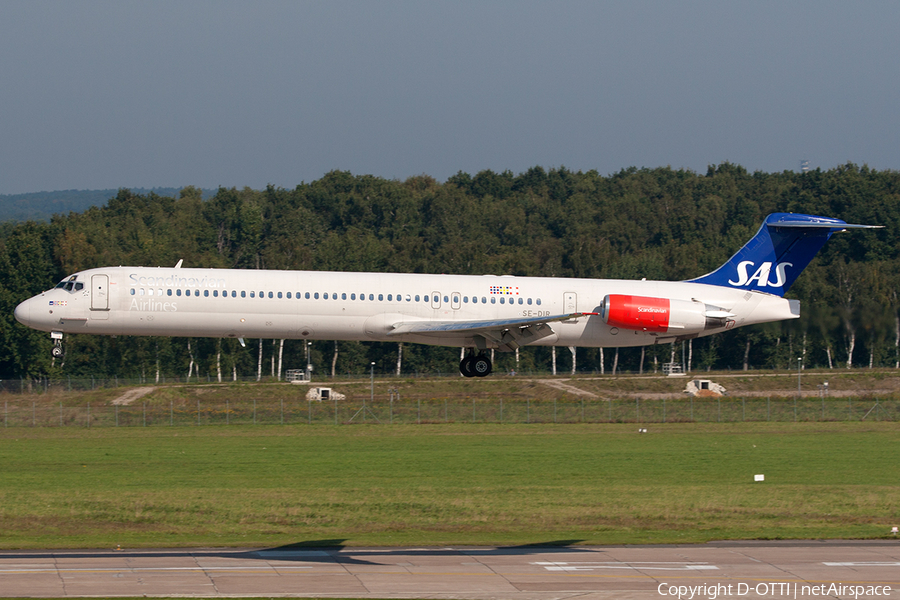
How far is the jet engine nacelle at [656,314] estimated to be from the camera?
3938 cm

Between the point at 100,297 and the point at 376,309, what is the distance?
387 inches

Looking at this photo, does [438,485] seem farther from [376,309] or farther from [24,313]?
[24,313]

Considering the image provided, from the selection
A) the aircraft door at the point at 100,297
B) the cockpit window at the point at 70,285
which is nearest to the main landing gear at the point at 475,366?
the aircraft door at the point at 100,297

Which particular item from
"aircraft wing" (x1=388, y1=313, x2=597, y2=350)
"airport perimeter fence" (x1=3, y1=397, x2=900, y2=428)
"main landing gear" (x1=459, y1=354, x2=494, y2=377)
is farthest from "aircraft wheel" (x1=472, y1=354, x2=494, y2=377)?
"airport perimeter fence" (x1=3, y1=397, x2=900, y2=428)

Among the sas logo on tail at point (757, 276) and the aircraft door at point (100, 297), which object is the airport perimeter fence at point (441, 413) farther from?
the aircraft door at point (100, 297)

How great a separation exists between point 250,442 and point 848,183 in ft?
285

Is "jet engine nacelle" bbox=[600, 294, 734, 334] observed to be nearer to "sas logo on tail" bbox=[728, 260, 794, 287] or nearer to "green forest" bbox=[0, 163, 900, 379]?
"sas logo on tail" bbox=[728, 260, 794, 287]

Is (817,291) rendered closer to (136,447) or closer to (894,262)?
(894,262)

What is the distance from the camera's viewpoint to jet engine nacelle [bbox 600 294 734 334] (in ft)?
129

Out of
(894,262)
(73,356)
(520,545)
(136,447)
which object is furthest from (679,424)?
(73,356)

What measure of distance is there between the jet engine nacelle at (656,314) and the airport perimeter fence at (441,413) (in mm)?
15917

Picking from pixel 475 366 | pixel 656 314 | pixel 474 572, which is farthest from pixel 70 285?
pixel 474 572

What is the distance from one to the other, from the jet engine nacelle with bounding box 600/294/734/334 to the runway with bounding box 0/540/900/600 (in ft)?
49.4

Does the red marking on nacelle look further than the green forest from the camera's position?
No
